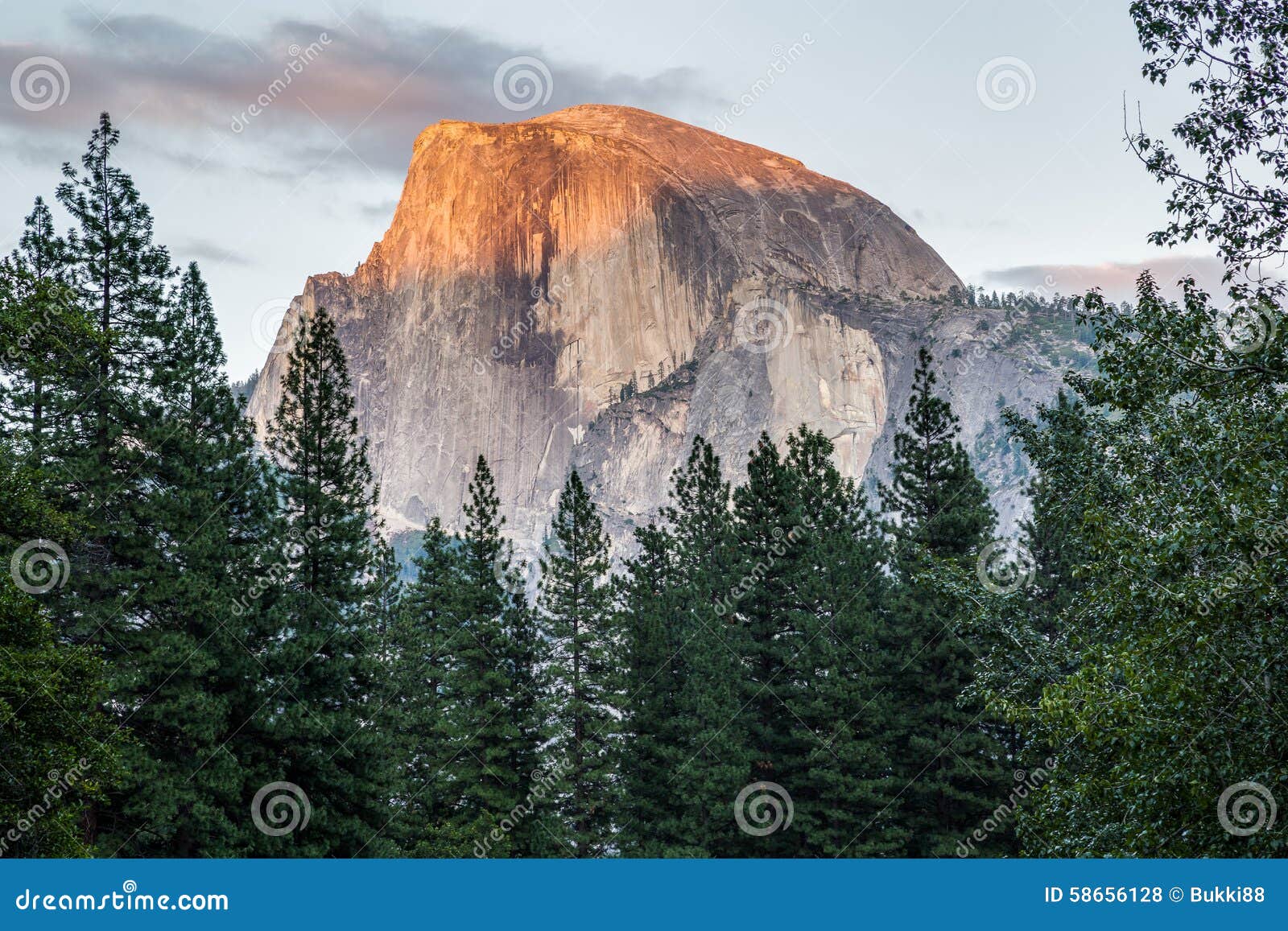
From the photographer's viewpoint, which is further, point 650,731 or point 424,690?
point 424,690

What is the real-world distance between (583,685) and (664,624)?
3.71 m

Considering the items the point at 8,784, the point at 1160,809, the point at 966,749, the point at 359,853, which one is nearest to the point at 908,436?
the point at 966,749

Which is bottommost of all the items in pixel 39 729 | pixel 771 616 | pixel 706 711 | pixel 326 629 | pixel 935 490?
pixel 39 729

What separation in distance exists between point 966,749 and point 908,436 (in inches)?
438

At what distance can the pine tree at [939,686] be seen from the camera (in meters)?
29.4

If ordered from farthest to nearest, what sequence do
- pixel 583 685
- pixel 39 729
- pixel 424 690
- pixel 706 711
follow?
pixel 424 690 → pixel 583 685 → pixel 706 711 → pixel 39 729

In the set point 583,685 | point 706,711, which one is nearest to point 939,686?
point 706,711

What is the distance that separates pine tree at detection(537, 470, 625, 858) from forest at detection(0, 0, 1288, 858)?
0.49 feet

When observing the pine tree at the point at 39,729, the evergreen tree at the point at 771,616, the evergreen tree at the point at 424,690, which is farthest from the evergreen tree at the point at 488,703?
the pine tree at the point at 39,729

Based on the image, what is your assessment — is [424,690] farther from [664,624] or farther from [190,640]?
[190,640]

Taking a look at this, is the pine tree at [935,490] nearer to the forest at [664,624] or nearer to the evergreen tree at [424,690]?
the forest at [664,624]

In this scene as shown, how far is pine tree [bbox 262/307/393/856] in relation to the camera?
26.3 meters

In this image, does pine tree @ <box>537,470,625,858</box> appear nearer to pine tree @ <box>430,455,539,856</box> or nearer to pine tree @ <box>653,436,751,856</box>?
pine tree @ <box>430,455,539,856</box>

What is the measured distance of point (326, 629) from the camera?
94.3ft
